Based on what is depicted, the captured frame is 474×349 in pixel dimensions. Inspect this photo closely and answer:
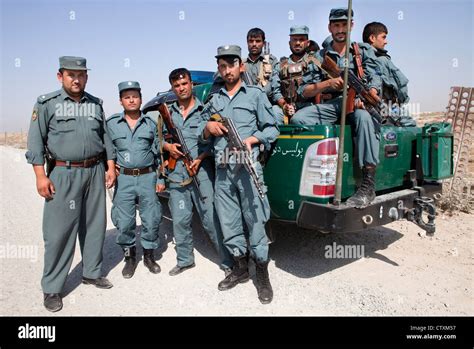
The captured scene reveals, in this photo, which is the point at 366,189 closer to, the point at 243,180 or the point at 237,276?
the point at 243,180

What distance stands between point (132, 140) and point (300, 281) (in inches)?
88.6

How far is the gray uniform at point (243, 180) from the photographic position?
3299 millimetres

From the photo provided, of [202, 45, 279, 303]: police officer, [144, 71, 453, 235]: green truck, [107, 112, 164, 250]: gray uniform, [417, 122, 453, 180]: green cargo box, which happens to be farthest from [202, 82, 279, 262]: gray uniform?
[417, 122, 453, 180]: green cargo box

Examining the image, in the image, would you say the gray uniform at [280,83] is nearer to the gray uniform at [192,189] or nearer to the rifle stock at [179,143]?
the gray uniform at [192,189]

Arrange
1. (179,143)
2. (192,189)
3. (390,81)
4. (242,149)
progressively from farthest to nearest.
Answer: (390,81) < (192,189) < (179,143) < (242,149)

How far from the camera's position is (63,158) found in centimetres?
338

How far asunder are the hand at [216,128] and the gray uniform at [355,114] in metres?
0.94

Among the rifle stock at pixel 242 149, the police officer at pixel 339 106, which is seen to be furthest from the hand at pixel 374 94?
the rifle stock at pixel 242 149

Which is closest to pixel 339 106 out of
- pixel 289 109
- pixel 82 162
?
pixel 289 109

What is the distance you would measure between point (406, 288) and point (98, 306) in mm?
2845

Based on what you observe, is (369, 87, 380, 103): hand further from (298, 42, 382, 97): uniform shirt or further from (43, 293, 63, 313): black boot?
(43, 293, 63, 313): black boot

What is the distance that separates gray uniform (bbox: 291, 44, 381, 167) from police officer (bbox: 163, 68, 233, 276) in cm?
103
